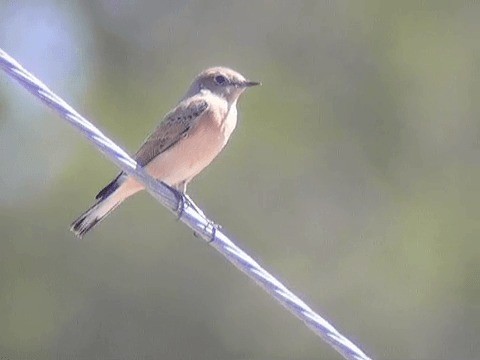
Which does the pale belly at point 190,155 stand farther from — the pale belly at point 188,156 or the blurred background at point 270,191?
the blurred background at point 270,191

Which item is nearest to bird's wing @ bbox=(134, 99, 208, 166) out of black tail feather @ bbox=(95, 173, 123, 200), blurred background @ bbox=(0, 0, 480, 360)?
black tail feather @ bbox=(95, 173, 123, 200)

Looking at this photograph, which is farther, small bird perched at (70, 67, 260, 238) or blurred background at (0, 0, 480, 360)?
blurred background at (0, 0, 480, 360)

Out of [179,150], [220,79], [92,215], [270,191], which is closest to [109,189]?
[92,215]

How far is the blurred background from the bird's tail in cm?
417

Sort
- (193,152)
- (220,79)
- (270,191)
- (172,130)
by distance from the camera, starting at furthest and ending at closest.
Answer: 1. (270,191)
2. (220,79)
3. (172,130)
4. (193,152)

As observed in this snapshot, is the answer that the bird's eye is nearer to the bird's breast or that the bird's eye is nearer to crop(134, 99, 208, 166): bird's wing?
crop(134, 99, 208, 166): bird's wing

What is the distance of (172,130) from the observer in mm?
5898

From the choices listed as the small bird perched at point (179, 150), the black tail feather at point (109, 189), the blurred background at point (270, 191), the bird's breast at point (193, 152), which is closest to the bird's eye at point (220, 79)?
the small bird perched at point (179, 150)

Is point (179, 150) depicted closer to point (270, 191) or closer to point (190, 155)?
point (190, 155)

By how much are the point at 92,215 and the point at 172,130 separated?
501 millimetres

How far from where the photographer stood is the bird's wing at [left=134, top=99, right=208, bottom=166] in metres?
5.84

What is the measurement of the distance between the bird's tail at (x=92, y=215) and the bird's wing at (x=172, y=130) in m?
0.20

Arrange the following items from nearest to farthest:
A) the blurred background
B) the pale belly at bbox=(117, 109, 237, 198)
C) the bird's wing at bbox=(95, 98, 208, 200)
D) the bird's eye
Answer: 1. the pale belly at bbox=(117, 109, 237, 198)
2. the bird's wing at bbox=(95, 98, 208, 200)
3. the bird's eye
4. the blurred background

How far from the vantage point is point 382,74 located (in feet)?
37.2
